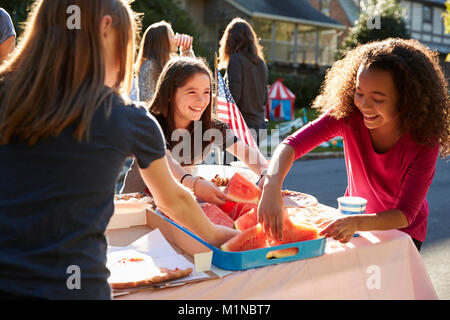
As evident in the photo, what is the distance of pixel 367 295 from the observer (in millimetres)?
2068

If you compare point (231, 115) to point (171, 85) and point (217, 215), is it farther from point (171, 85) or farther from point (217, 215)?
point (217, 215)

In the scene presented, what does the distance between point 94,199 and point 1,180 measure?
272mm

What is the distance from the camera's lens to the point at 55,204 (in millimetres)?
1280

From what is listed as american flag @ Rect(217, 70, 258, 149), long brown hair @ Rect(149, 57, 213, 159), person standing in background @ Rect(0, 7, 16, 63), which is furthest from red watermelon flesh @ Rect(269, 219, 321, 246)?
person standing in background @ Rect(0, 7, 16, 63)

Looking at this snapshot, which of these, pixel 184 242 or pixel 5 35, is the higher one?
pixel 5 35

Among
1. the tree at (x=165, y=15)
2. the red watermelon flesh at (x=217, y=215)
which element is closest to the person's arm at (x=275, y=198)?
the red watermelon flesh at (x=217, y=215)

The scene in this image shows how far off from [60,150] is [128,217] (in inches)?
48.2

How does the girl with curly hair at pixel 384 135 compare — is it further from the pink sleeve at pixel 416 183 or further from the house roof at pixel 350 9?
the house roof at pixel 350 9

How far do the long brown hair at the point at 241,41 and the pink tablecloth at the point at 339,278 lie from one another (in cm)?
428

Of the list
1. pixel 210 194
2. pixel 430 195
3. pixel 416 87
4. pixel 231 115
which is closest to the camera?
pixel 416 87

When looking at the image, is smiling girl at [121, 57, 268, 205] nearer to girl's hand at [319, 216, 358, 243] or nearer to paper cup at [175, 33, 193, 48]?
girl's hand at [319, 216, 358, 243]

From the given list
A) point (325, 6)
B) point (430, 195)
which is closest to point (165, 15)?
point (430, 195)

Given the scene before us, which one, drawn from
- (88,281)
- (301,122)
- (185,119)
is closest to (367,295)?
(88,281)

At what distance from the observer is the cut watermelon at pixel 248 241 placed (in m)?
1.90
